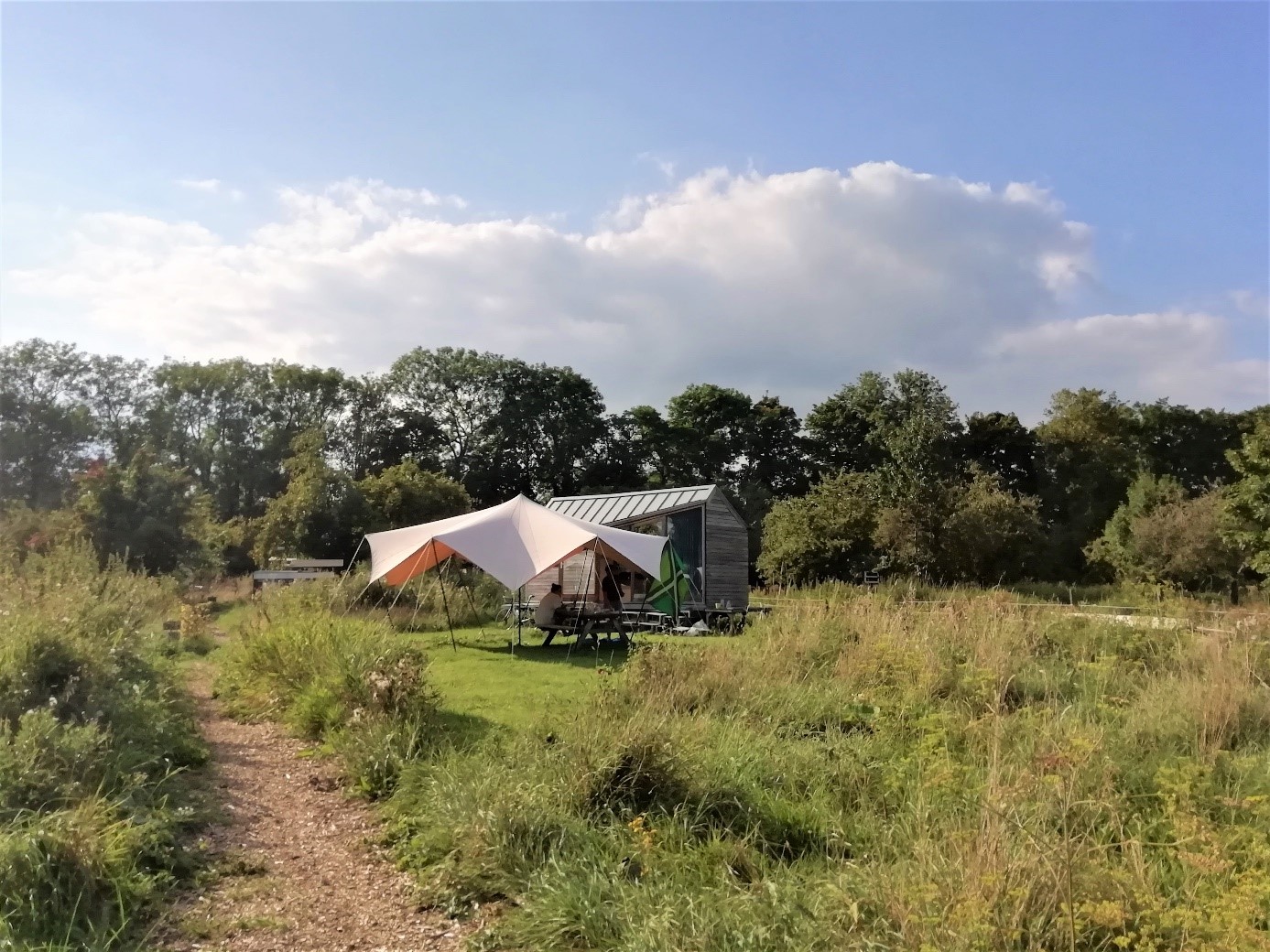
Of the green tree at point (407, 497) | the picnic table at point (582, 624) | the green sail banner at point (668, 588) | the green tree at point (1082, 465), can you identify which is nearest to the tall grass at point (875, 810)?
the picnic table at point (582, 624)

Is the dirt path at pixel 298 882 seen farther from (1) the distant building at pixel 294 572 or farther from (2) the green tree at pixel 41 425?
(2) the green tree at pixel 41 425

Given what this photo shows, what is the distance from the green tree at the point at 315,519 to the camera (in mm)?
25109

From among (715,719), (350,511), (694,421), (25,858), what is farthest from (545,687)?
(694,421)

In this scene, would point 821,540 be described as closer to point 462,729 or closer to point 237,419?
point 462,729

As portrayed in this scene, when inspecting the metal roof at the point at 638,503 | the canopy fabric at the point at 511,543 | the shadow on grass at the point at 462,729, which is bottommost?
the shadow on grass at the point at 462,729

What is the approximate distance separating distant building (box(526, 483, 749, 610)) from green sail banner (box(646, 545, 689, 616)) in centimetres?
45

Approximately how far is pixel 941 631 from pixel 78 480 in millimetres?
19173

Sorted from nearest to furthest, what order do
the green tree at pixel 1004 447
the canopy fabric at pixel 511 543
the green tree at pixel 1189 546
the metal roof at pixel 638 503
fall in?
the canopy fabric at pixel 511 543, the metal roof at pixel 638 503, the green tree at pixel 1189 546, the green tree at pixel 1004 447

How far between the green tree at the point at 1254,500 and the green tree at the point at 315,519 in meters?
21.1

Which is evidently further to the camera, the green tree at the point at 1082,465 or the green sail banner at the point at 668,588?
the green tree at the point at 1082,465

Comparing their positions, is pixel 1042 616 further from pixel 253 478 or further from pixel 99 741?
pixel 253 478

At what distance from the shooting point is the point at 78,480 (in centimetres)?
2064

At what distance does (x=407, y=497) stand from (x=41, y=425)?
47.8ft

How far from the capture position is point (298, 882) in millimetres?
4434
